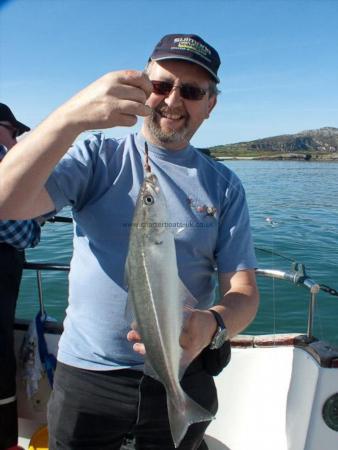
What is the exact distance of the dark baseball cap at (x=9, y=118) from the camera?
12.4ft

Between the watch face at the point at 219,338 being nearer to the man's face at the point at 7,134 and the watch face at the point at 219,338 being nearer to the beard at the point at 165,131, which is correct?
the beard at the point at 165,131

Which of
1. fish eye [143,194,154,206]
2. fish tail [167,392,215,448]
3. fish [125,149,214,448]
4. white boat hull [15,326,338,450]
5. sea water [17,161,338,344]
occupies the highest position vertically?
fish eye [143,194,154,206]

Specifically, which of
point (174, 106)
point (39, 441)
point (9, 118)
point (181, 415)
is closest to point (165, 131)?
point (174, 106)

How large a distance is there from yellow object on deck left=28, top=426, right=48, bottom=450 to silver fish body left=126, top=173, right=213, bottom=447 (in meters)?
2.42

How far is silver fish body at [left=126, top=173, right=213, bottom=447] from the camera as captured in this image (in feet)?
A: 6.15

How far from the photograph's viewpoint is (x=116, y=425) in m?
2.34

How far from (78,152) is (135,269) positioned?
0.81 m

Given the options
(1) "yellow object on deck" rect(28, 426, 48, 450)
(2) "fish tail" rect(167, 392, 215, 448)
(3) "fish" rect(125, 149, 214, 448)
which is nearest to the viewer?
(3) "fish" rect(125, 149, 214, 448)

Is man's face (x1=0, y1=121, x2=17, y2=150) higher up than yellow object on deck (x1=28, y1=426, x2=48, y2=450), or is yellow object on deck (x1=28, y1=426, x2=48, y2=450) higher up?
man's face (x1=0, y1=121, x2=17, y2=150)

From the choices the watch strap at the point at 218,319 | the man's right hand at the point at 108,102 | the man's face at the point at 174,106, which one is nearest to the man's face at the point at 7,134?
the man's face at the point at 174,106

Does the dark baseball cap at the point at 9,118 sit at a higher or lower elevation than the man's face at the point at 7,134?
higher

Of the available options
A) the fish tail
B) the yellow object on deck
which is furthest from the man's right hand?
the yellow object on deck

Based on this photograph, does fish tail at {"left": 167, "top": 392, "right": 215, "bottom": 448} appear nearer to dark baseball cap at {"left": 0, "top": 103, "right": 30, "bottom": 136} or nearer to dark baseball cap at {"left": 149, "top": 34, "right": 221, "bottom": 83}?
dark baseball cap at {"left": 149, "top": 34, "right": 221, "bottom": 83}

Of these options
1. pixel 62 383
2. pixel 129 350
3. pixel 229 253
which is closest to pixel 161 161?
pixel 229 253
